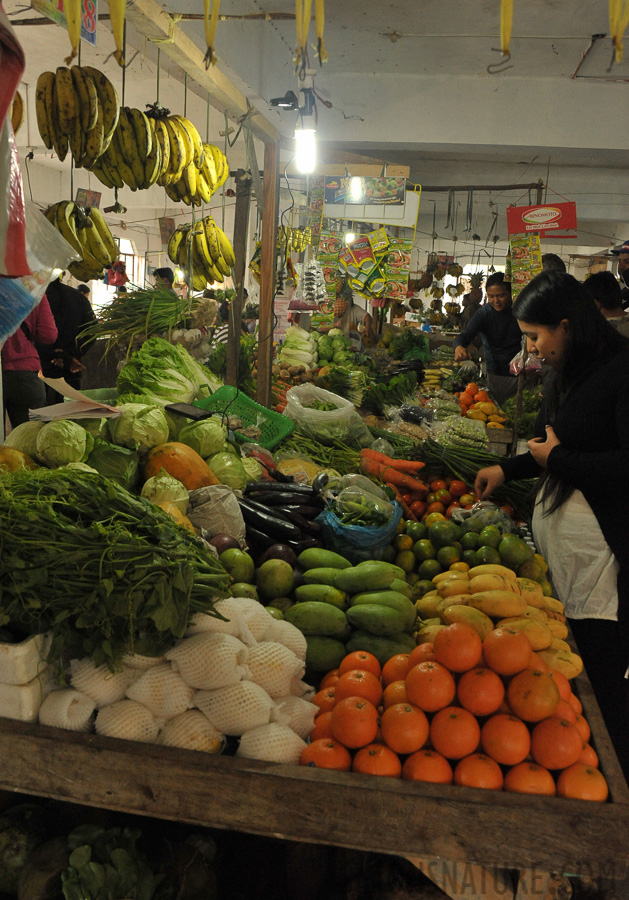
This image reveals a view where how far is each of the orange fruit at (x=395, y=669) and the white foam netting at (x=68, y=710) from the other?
32.7 inches

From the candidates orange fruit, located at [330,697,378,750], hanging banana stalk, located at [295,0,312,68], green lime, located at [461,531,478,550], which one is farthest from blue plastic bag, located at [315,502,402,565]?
hanging banana stalk, located at [295,0,312,68]

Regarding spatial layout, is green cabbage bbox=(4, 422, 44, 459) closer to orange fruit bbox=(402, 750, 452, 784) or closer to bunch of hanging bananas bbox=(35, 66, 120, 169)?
bunch of hanging bananas bbox=(35, 66, 120, 169)

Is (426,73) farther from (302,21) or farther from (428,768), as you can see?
(428,768)

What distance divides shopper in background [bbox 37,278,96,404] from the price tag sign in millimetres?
3363

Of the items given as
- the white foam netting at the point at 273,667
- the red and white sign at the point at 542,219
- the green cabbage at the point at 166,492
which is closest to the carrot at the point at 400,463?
the green cabbage at the point at 166,492

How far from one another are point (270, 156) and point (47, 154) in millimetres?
8320

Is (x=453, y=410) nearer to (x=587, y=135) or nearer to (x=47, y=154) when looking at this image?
(x=587, y=135)

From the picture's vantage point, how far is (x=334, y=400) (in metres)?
4.87

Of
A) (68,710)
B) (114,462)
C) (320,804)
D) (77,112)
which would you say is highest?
(77,112)

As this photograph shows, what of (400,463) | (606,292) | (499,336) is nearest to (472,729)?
(400,463)

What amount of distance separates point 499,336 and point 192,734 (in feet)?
19.5

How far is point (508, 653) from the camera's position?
1685 mm

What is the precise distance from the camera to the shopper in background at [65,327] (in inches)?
228

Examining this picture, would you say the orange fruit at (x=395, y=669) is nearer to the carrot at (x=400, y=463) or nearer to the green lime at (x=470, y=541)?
the green lime at (x=470, y=541)
